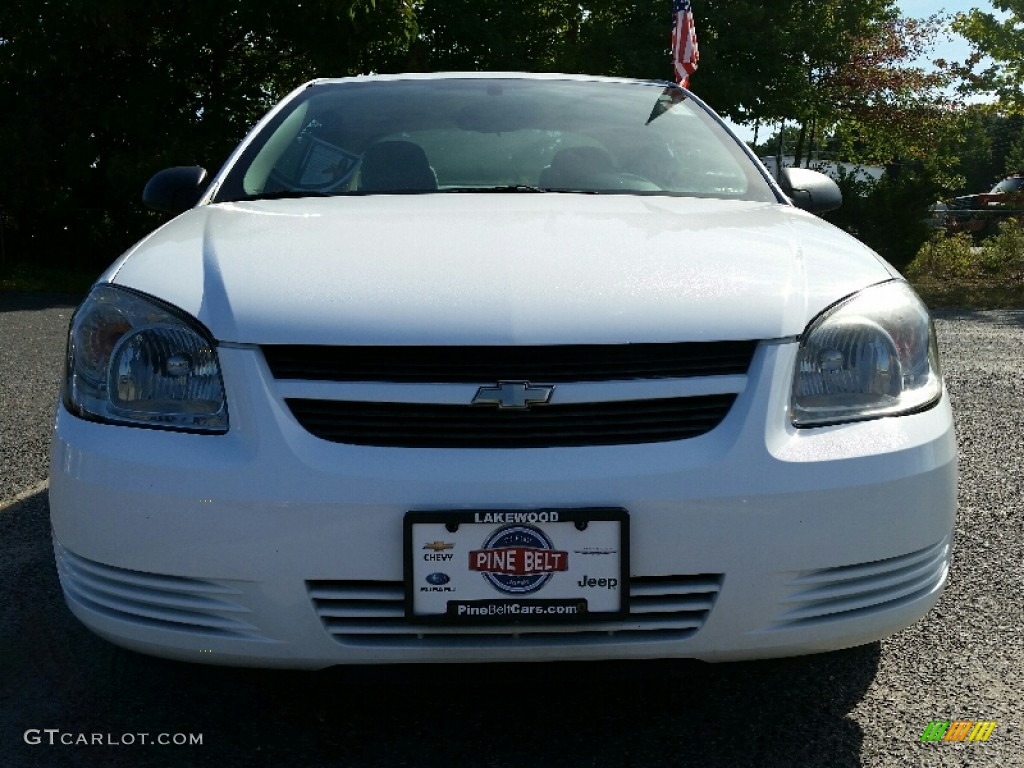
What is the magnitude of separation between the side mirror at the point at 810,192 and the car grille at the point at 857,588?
1479mm

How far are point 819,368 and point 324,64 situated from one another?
16484mm

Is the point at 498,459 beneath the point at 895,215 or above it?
above

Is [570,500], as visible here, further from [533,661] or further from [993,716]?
[993,716]

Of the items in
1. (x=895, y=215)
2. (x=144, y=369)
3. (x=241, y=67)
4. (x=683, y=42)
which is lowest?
(x=895, y=215)

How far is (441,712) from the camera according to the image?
2.40 m

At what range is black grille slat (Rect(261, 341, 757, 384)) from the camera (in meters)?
2.02

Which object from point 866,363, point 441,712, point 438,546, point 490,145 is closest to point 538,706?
point 441,712

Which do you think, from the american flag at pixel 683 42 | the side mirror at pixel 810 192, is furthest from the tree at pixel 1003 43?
the side mirror at pixel 810 192

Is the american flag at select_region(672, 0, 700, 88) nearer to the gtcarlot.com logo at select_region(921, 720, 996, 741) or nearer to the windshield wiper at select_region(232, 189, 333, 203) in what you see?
the windshield wiper at select_region(232, 189, 333, 203)

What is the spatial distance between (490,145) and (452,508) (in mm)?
1725

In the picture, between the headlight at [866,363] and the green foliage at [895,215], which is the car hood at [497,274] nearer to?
the headlight at [866,363]

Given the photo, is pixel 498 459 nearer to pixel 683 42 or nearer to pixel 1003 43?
pixel 683 42


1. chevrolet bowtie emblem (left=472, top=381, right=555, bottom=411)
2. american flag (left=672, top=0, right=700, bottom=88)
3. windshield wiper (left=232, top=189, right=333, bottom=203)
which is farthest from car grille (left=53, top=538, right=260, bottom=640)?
american flag (left=672, top=0, right=700, bottom=88)

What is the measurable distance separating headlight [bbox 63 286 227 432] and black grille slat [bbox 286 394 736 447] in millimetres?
197
